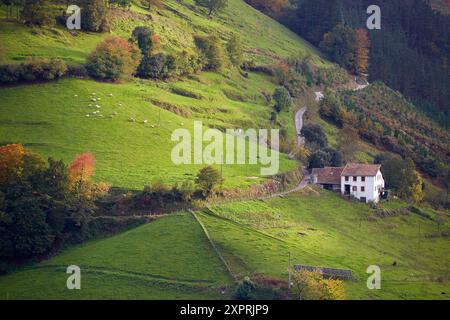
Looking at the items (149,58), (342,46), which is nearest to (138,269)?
(149,58)

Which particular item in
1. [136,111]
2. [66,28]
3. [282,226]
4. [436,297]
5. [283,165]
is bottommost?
[436,297]

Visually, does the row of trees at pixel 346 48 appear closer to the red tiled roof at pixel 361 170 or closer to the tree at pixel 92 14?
the tree at pixel 92 14

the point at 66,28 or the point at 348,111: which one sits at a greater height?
the point at 66,28

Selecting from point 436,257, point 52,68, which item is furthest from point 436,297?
point 52,68

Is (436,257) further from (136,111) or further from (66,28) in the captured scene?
(66,28)

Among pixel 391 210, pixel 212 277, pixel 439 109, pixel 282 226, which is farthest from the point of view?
pixel 439 109

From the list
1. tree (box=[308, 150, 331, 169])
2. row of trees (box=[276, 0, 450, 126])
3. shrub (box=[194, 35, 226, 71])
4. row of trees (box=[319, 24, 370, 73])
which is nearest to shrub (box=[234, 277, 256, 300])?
tree (box=[308, 150, 331, 169])

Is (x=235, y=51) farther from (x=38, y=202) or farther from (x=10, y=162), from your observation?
(x=38, y=202)
